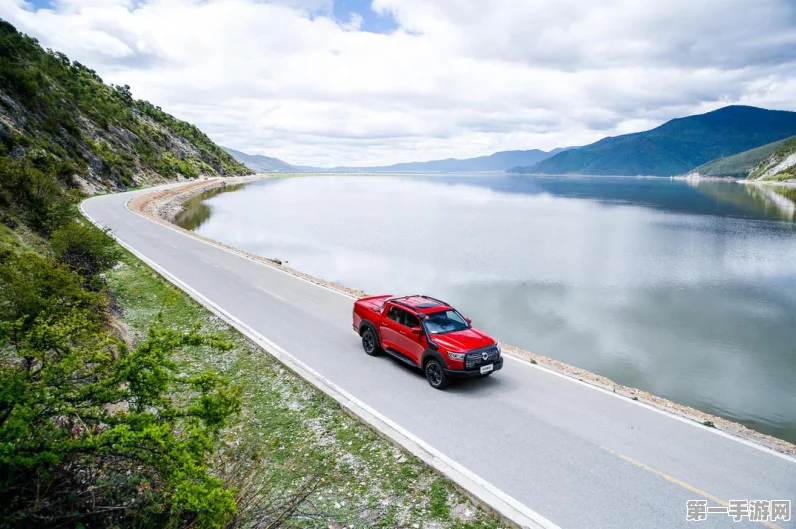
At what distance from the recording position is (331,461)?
341 inches

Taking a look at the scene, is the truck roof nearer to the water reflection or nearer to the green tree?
the green tree

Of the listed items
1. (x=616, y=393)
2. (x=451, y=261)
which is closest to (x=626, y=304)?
(x=451, y=261)

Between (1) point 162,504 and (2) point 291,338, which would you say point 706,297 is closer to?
(2) point 291,338

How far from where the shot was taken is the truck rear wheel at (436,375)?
11.3 meters

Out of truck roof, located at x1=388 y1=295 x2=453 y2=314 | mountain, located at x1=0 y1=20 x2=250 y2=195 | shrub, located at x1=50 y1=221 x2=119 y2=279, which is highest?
mountain, located at x1=0 y1=20 x2=250 y2=195

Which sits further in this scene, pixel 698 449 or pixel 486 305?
pixel 486 305

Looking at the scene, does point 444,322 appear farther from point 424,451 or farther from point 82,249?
point 82,249

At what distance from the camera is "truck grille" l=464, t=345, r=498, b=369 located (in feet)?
36.5

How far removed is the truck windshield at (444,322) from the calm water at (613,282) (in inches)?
318

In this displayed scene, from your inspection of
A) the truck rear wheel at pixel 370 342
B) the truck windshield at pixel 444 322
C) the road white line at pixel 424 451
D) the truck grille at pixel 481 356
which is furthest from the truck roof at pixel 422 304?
the road white line at pixel 424 451

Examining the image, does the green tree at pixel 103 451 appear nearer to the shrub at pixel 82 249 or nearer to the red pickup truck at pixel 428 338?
the red pickup truck at pixel 428 338

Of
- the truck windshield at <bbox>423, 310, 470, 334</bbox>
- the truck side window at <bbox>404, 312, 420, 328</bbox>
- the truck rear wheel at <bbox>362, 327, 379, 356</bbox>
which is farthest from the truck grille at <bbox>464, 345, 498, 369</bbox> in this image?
the truck rear wheel at <bbox>362, 327, 379, 356</bbox>

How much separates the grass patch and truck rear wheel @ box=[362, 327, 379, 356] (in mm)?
2423

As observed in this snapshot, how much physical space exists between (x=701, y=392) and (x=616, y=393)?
24.2 feet
